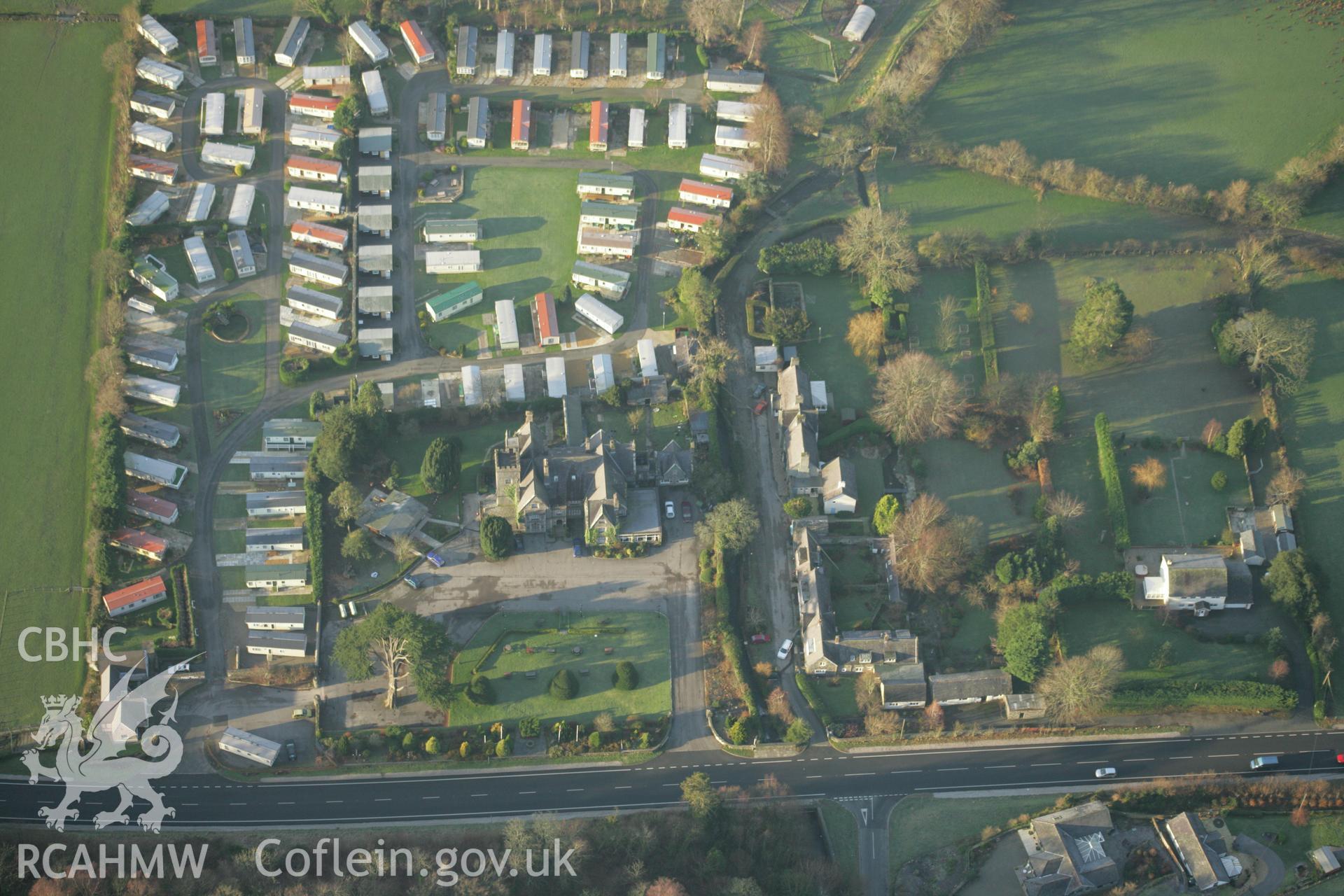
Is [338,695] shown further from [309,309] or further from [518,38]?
[518,38]

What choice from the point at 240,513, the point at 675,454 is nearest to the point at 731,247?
the point at 675,454

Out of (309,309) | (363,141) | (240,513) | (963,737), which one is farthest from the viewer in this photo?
(363,141)

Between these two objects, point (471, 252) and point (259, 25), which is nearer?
point (471, 252)

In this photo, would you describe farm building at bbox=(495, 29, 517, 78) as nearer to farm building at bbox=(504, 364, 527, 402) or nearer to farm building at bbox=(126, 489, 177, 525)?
farm building at bbox=(504, 364, 527, 402)

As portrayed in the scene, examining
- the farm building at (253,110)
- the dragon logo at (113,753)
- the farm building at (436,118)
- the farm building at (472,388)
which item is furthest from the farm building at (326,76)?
the dragon logo at (113,753)

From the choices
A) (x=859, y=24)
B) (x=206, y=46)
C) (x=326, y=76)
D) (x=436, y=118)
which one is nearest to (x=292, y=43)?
(x=326, y=76)

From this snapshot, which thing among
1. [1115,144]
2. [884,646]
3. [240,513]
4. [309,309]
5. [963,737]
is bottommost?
[963,737]

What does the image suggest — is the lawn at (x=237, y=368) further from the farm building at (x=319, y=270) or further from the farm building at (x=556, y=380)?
the farm building at (x=556, y=380)

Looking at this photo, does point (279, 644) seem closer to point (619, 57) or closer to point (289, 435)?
point (289, 435)
